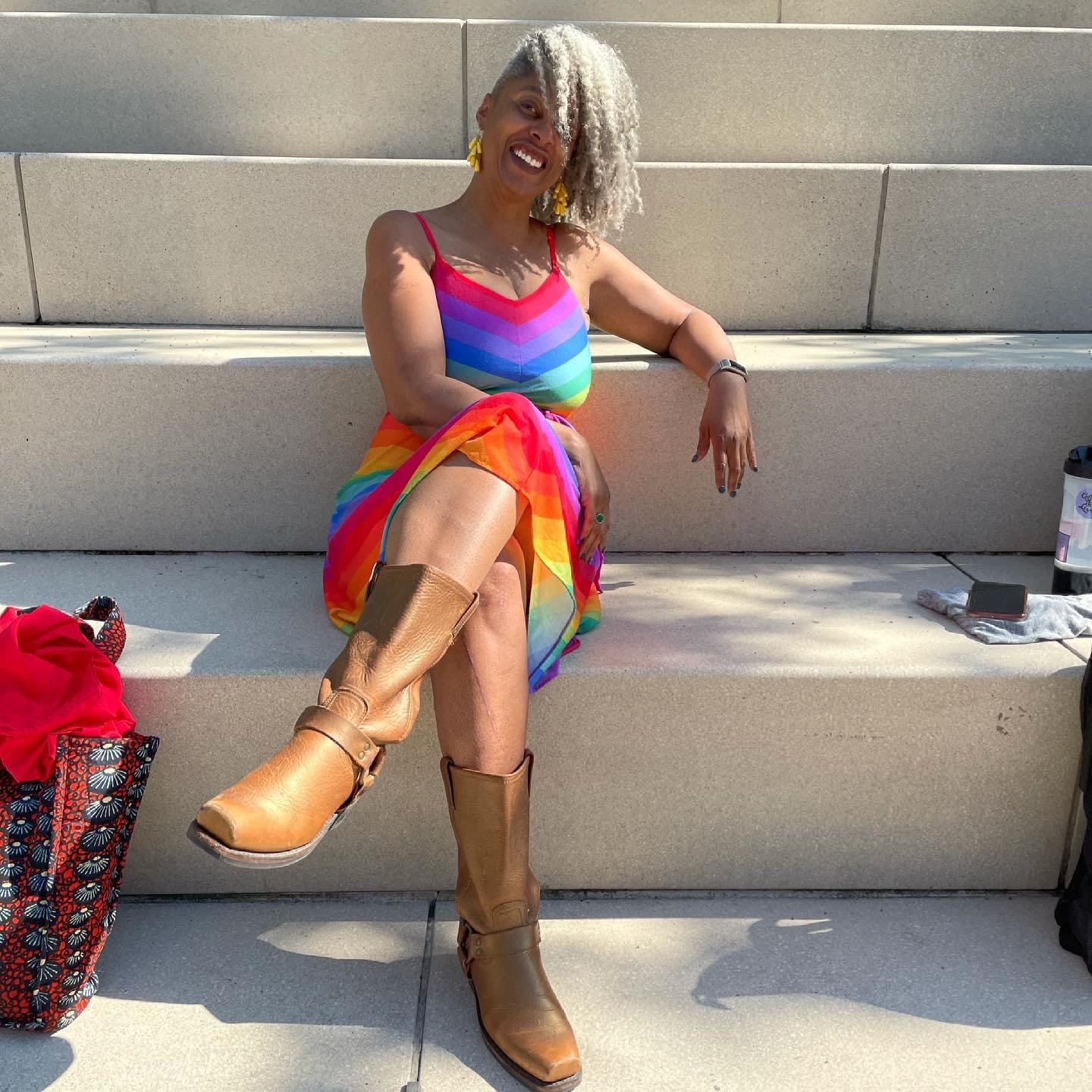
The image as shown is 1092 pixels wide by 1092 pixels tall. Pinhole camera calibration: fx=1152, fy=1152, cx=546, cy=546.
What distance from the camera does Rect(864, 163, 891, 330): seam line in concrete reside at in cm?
302

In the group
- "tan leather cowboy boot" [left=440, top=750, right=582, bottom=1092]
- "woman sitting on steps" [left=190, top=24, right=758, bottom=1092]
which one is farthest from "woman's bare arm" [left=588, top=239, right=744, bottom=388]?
"tan leather cowboy boot" [left=440, top=750, right=582, bottom=1092]

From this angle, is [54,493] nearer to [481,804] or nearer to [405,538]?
[405,538]

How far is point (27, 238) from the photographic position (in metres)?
2.96

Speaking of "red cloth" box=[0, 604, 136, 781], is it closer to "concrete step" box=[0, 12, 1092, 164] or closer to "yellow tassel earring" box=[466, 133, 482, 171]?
"yellow tassel earring" box=[466, 133, 482, 171]

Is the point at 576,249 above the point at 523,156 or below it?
below

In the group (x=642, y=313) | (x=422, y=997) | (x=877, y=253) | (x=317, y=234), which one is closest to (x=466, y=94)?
(x=317, y=234)

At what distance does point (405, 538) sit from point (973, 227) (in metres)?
2.02

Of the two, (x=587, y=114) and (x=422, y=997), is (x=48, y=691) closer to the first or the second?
(x=422, y=997)

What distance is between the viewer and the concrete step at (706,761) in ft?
6.82

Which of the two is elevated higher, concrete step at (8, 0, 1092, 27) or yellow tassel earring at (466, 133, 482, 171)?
concrete step at (8, 0, 1092, 27)

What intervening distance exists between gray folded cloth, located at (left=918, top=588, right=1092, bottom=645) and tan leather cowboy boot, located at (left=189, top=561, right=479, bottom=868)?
1052 millimetres

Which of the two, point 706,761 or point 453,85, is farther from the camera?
point 453,85

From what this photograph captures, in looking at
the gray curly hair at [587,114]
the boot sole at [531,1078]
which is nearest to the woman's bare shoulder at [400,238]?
the gray curly hair at [587,114]

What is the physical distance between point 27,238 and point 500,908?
→ 7.10 ft
